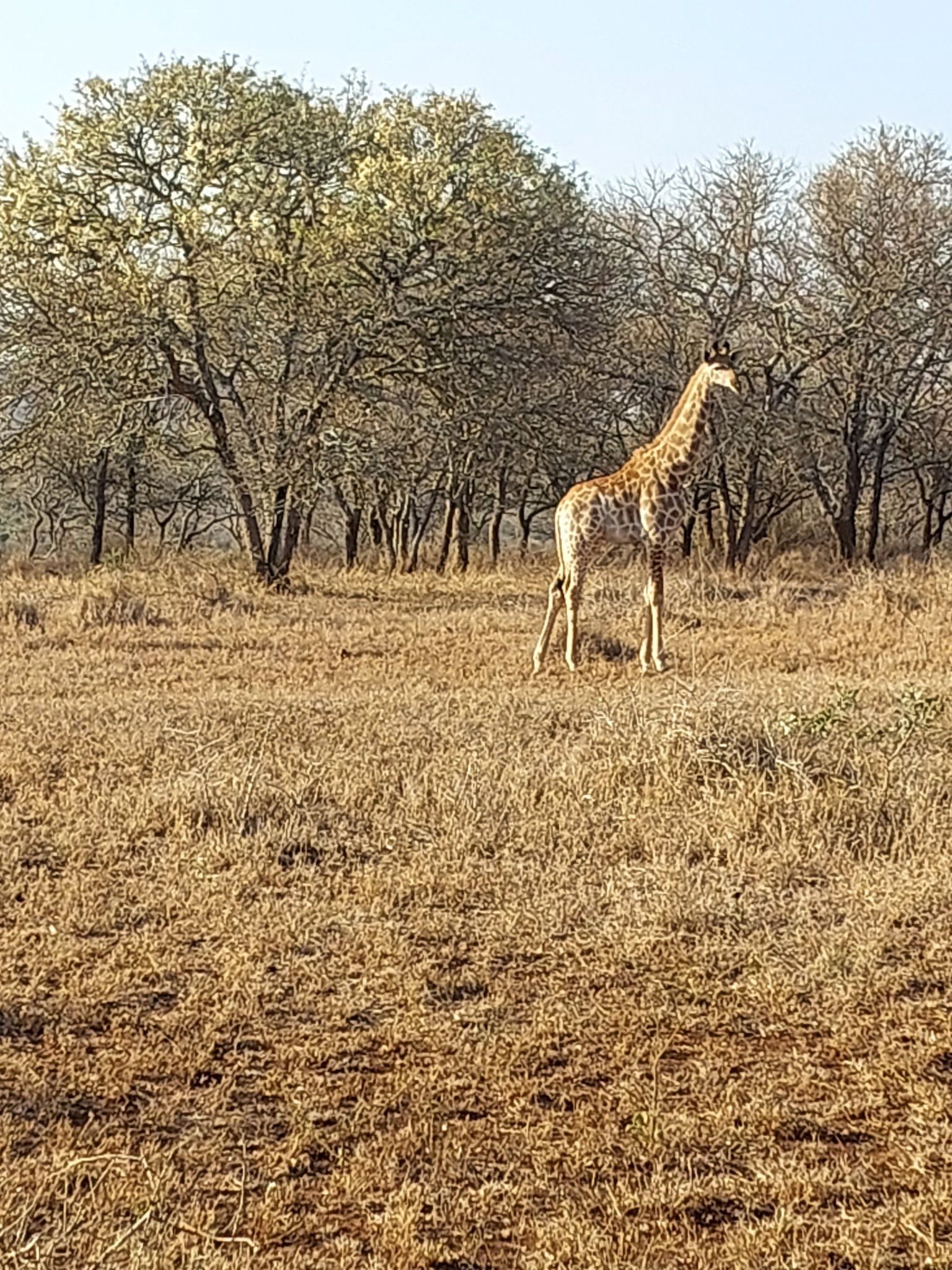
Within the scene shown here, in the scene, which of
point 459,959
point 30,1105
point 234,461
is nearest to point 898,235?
point 234,461

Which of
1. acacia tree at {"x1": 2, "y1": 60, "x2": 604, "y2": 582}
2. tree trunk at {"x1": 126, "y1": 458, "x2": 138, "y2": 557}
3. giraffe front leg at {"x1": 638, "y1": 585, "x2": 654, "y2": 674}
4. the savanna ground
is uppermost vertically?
acacia tree at {"x1": 2, "y1": 60, "x2": 604, "y2": 582}

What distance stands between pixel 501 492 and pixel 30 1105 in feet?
80.4

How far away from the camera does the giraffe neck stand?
12.5m

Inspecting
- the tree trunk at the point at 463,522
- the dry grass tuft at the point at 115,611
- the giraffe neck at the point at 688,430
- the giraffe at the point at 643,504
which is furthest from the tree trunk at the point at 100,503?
the giraffe neck at the point at 688,430

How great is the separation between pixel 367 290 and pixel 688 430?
812cm

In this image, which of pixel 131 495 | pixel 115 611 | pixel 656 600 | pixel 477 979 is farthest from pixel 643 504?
pixel 131 495

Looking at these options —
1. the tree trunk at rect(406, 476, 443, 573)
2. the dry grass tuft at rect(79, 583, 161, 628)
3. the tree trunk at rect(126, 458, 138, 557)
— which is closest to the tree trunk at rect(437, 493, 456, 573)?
the tree trunk at rect(406, 476, 443, 573)

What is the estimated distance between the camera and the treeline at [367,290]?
18.7 meters

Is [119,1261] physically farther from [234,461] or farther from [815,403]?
[815,403]

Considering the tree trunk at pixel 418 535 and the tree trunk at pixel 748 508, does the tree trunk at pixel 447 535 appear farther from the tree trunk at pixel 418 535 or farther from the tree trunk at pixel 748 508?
the tree trunk at pixel 748 508

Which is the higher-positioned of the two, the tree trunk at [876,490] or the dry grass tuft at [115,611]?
the tree trunk at [876,490]

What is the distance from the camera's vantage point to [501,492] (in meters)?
28.2

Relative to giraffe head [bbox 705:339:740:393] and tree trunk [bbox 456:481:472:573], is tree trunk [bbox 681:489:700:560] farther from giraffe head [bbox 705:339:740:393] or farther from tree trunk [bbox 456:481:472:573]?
giraffe head [bbox 705:339:740:393]

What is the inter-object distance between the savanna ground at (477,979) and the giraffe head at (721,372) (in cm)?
323
